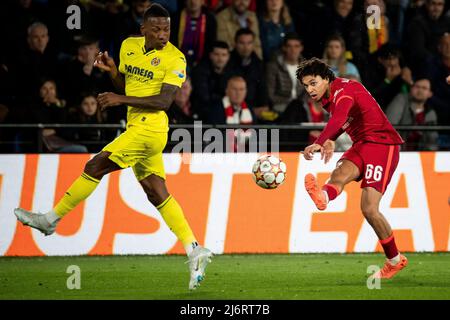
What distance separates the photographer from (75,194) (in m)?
9.66

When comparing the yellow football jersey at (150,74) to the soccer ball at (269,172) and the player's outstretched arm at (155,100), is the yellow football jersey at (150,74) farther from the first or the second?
the soccer ball at (269,172)

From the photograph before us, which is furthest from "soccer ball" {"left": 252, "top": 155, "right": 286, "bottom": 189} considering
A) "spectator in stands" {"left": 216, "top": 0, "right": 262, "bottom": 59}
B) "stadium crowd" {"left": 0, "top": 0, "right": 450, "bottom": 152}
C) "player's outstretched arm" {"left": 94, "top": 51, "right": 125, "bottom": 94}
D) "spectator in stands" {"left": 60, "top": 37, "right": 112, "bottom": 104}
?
"spectator in stands" {"left": 216, "top": 0, "right": 262, "bottom": 59}

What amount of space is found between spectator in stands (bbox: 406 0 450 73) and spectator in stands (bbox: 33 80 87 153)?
227 inches

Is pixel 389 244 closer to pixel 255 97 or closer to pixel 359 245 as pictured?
pixel 359 245

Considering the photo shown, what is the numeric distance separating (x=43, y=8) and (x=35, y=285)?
6.32 meters

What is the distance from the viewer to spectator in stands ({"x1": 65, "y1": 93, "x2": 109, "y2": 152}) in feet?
45.6

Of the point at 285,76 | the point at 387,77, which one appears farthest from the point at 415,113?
the point at 285,76

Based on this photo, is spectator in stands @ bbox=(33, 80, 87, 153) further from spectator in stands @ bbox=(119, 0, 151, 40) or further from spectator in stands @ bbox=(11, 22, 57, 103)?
spectator in stands @ bbox=(119, 0, 151, 40)

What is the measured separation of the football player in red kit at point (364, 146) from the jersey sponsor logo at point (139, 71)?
1479 mm

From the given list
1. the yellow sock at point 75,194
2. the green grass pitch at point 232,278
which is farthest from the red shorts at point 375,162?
the yellow sock at point 75,194

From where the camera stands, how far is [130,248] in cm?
1299

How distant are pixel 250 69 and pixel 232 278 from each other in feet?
17.4

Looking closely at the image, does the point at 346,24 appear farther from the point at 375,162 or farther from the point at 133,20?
the point at 375,162

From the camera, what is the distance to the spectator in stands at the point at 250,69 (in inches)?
589
